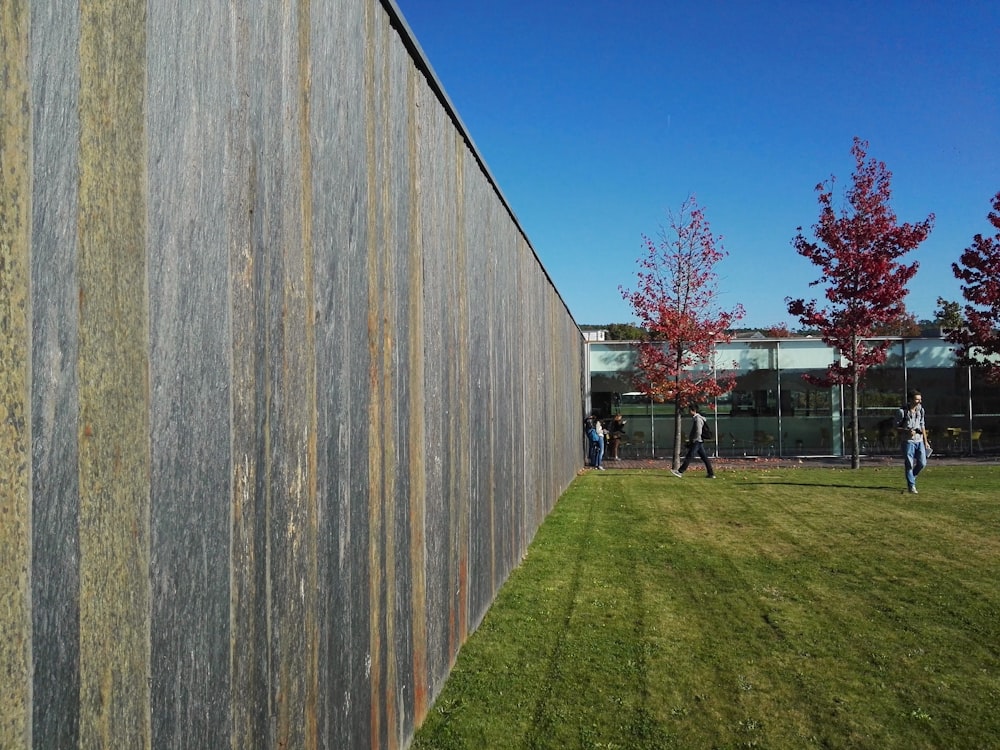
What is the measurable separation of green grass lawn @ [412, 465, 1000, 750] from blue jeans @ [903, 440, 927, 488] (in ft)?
11.3

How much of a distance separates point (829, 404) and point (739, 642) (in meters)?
21.3

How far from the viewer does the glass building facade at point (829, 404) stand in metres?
25.3

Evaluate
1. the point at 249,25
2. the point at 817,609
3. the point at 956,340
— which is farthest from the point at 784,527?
the point at 956,340

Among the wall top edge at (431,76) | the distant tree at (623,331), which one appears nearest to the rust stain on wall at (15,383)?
the wall top edge at (431,76)

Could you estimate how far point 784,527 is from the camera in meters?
11.0

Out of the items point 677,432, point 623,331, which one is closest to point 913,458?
point 677,432

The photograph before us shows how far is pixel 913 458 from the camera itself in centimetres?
1470

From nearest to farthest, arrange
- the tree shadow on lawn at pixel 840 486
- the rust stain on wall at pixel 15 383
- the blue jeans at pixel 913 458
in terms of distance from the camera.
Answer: the rust stain on wall at pixel 15 383
the blue jeans at pixel 913 458
the tree shadow on lawn at pixel 840 486

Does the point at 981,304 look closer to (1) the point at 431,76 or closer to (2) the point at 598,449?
(2) the point at 598,449

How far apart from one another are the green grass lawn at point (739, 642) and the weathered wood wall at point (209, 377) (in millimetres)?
916

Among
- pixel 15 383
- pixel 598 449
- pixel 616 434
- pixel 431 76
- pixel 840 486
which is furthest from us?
pixel 616 434

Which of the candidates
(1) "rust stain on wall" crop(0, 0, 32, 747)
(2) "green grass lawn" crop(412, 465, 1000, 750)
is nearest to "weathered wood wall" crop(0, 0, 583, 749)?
(1) "rust stain on wall" crop(0, 0, 32, 747)

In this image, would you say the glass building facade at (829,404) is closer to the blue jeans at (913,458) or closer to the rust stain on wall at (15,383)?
the blue jeans at (913,458)

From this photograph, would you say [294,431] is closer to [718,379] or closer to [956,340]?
[718,379]
